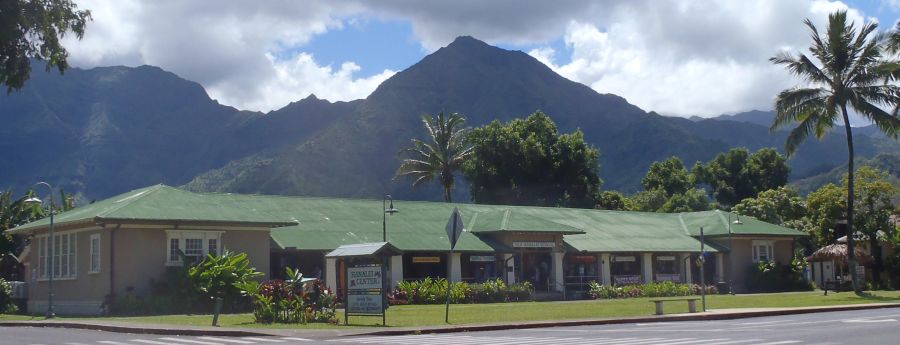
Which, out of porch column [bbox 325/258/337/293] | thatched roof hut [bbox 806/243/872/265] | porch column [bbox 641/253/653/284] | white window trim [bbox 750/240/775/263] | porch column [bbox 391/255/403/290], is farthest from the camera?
white window trim [bbox 750/240/775/263]

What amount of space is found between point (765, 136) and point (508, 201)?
124 meters

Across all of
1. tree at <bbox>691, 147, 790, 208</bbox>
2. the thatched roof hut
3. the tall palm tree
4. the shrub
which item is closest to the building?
the shrub

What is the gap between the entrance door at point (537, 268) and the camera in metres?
47.8

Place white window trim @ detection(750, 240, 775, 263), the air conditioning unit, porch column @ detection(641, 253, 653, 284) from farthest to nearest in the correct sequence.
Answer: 1. white window trim @ detection(750, 240, 775, 263)
2. porch column @ detection(641, 253, 653, 284)
3. the air conditioning unit

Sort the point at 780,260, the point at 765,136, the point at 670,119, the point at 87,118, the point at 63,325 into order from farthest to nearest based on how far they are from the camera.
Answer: the point at 765,136 < the point at 670,119 < the point at 87,118 < the point at 780,260 < the point at 63,325

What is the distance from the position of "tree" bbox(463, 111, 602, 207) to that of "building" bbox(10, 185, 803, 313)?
19565mm

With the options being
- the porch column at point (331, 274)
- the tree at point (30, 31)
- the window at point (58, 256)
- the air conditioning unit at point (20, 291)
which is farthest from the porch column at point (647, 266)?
the tree at point (30, 31)

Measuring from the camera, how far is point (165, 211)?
35.2 m

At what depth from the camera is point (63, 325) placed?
1075 inches

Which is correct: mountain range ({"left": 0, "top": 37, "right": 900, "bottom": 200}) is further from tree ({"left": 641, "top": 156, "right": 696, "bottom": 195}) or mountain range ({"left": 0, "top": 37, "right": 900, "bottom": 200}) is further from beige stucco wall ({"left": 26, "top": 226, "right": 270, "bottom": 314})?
beige stucco wall ({"left": 26, "top": 226, "right": 270, "bottom": 314})

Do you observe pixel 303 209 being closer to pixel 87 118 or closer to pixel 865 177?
pixel 865 177

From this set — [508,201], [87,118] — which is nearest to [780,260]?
[508,201]

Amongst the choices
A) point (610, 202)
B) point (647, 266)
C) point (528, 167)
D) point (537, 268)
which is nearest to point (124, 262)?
point (537, 268)

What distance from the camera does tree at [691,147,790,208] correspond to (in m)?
102
